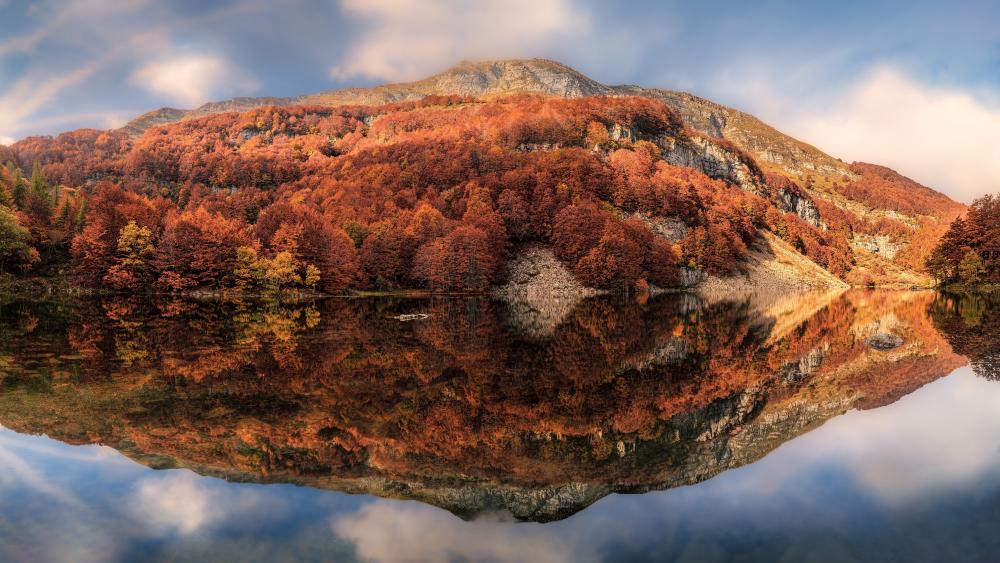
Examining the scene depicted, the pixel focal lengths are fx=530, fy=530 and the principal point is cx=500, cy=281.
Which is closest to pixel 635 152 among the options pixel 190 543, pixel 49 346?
pixel 49 346

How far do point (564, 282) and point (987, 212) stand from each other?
83.5 m

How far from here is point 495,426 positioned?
1345 cm

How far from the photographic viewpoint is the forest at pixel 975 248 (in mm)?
99750

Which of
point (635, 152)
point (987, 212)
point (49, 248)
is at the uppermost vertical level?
point (635, 152)

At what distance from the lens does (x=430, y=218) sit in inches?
4469

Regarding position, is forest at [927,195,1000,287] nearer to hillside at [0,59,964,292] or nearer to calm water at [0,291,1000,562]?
hillside at [0,59,964,292]

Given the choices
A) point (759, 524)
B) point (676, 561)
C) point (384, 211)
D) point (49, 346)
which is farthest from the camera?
point (384, 211)

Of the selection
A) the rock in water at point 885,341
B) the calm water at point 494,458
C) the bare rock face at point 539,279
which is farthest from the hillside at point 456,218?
the rock in water at point 885,341

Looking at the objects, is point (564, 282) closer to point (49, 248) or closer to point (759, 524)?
point (49, 248)

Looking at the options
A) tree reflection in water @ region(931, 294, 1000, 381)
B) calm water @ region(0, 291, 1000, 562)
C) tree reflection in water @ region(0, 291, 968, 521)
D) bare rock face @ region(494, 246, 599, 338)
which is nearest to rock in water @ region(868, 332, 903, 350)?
tree reflection in water @ region(0, 291, 968, 521)

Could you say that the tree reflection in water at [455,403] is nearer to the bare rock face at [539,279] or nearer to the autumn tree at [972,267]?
the bare rock face at [539,279]

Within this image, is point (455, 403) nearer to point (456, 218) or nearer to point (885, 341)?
point (885, 341)

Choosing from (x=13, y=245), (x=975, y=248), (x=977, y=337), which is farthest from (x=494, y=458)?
(x=975, y=248)

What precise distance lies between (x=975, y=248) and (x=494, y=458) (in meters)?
131
